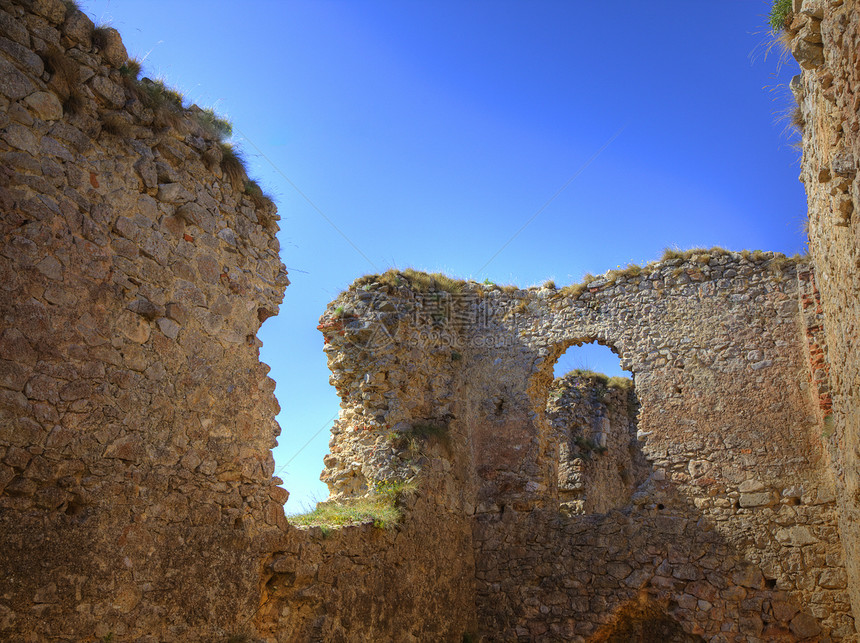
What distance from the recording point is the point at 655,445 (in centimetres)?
918

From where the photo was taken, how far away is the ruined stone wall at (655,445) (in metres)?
8.20

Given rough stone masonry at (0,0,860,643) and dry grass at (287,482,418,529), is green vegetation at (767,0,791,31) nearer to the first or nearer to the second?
rough stone masonry at (0,0,860,643)

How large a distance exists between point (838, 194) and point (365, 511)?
583 centimetres

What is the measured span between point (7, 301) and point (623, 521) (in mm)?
7364

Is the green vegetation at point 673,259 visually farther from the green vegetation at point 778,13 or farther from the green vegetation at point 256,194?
the green vegetation at point 256,194

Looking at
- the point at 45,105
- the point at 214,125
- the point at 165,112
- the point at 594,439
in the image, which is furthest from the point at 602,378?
the point at 45,105

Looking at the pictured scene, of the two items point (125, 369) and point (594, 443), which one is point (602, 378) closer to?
point (594, 443)

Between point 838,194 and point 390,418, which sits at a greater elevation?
point 838,194

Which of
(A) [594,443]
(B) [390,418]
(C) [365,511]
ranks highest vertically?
(A) [594,443]

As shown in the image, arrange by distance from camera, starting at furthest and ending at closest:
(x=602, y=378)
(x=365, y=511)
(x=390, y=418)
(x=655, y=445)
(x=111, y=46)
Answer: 1. (x=602, y=378)
2. (x=390, y=418)
3. (x=655, y=445)
4. (x=365, y=511)
5. (x=111, y=46)

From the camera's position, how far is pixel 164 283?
17.8 ft

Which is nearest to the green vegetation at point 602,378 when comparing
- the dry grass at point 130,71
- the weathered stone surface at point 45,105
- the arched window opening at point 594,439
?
the arched window opening at point 594,439

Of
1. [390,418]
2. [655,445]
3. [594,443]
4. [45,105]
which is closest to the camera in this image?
[45,105]

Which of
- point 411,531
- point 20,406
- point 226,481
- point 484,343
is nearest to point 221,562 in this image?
point 226,481
